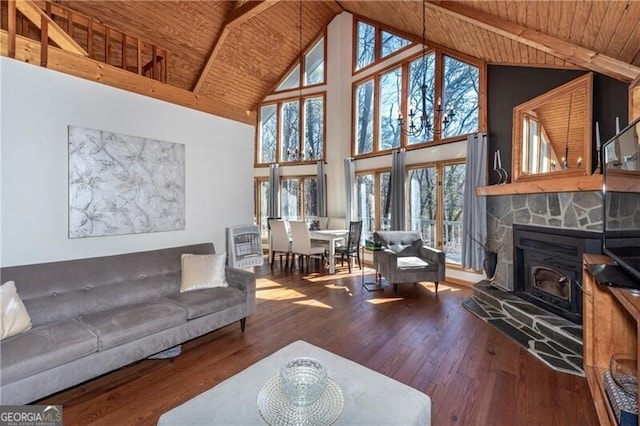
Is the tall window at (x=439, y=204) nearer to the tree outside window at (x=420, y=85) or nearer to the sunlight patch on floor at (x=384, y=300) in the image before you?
the tree outside window at (x=420, y=85)

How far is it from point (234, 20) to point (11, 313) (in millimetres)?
5352

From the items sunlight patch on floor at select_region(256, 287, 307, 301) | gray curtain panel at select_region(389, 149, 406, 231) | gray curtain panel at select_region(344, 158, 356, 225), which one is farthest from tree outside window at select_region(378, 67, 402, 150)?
sunlight patch on floor at select_region(256, 287, 307, 301)

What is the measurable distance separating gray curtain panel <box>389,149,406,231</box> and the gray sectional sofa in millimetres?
3593

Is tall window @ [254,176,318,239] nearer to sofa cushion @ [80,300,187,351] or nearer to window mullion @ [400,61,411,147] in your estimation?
window mullion @ [400,61,411,147]

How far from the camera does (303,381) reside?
1.40m

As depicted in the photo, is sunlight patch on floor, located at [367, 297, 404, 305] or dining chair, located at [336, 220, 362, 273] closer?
sunlight patch on floor, located at [367, 297, 404, 305]

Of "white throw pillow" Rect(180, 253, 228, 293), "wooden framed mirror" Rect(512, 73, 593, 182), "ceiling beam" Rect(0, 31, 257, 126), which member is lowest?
"white throw pillow" Rect(180, 253, 228, 293)

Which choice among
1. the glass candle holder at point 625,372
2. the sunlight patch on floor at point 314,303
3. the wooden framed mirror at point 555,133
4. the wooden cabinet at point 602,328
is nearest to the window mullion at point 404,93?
the wooden framed mirror at point 555,133

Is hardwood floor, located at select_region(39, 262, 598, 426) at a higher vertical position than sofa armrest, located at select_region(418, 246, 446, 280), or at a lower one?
lower

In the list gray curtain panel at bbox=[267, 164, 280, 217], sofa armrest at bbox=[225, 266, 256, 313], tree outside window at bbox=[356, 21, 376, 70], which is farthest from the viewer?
gray curtain panel at bbox=[267, 164, 280, 217]

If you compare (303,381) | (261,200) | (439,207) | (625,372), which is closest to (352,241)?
(439,207)

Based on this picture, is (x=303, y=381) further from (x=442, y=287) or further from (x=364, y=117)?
(x=364, y=117)

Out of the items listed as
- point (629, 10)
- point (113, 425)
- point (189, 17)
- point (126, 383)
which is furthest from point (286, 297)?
point (189, 17)

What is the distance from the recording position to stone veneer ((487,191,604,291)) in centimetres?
297
